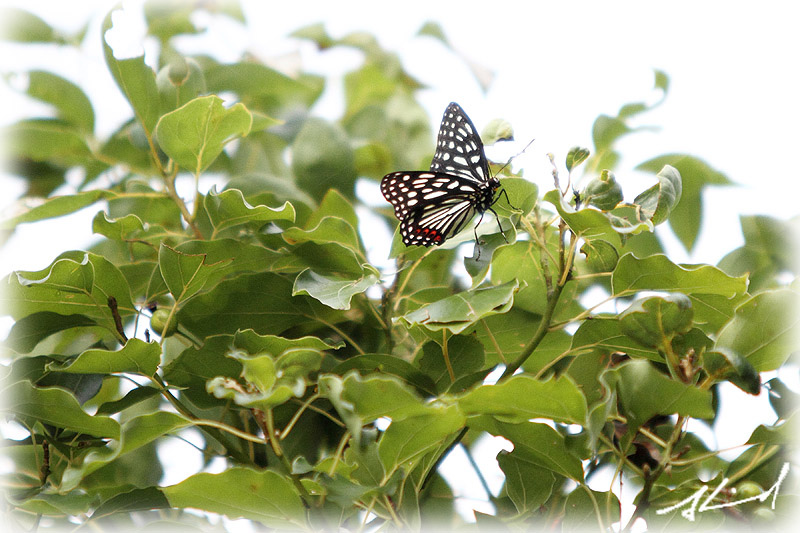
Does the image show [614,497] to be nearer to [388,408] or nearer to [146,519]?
[388,408]

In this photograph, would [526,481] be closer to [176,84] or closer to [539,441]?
[539,441]

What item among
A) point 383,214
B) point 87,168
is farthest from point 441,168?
point 87,168

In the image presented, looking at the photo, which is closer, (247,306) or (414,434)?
(414,434)

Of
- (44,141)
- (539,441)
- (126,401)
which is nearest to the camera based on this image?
(539,441)

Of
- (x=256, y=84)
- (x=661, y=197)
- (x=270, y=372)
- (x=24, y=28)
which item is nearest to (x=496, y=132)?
(x=661, y=197)

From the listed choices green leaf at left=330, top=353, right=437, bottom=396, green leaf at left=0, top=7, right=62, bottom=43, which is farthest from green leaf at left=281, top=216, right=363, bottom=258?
green leaf at left=0, top=7, right=62, bottom=43

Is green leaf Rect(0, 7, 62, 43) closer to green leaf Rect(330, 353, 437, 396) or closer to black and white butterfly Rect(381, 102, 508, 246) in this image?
black and white butterfly Rect(381, 102, 508, 246)
